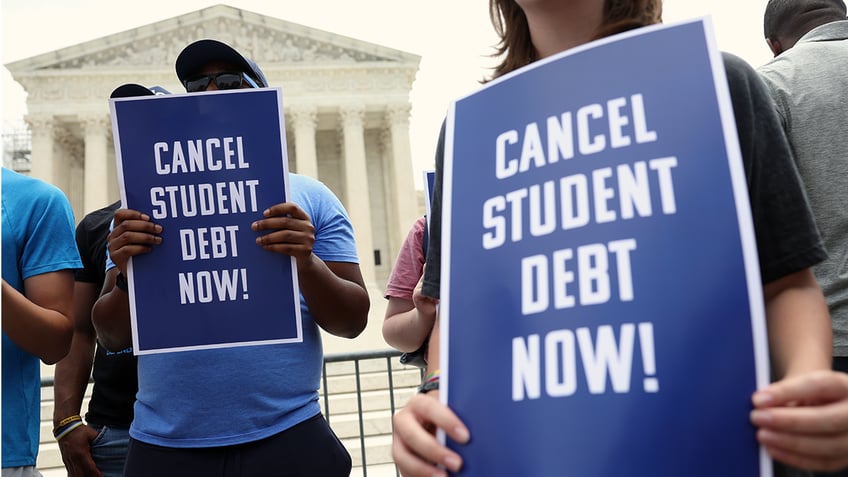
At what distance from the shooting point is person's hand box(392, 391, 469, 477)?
3.13 ft

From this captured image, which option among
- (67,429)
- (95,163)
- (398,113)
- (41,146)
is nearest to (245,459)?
(67,429)

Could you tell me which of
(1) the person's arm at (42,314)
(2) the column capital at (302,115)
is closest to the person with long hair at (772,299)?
(1) the person's arm at (42,314)

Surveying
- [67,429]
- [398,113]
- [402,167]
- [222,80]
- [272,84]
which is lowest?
[67,429]

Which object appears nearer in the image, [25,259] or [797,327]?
[797,327]

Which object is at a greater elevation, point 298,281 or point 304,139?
point 304,139

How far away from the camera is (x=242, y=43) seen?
35125 millimetres

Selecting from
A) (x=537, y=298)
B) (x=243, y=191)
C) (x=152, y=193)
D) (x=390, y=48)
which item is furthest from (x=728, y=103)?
(x=390, y=48)

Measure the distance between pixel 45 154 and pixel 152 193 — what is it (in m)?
35.5

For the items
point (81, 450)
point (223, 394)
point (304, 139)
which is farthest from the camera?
point (304, 139)

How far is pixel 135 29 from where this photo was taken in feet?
110

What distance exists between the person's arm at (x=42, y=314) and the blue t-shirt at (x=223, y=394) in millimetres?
295

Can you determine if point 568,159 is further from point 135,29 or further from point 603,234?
point 135,29

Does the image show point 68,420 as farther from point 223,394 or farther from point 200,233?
point 200,233

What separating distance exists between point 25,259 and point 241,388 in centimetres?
89
